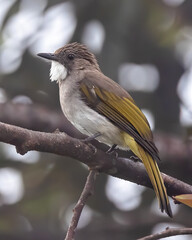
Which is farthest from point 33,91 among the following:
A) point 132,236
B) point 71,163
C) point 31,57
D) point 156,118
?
point 132,236

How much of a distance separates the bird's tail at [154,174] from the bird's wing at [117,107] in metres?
0.04

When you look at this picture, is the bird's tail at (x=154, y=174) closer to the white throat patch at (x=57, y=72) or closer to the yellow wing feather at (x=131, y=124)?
the yellow wing feather at (x=131, y=124)

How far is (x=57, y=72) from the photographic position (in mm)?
5094

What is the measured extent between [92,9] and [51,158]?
5.09 ft

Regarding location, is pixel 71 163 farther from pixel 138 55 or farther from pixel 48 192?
pixel 138 55

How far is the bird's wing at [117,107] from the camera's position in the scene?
13.8 ft

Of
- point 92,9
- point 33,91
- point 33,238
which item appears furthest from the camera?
point 33,91

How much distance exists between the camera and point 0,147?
5988 millimetres

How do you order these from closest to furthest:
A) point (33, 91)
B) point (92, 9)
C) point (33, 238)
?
point (33, 238) → point (92, 9) → point (33, 91)

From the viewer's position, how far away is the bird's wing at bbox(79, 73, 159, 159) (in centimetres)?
420

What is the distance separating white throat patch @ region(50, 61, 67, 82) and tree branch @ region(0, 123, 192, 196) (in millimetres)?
1340

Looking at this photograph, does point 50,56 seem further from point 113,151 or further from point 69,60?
point 113,151

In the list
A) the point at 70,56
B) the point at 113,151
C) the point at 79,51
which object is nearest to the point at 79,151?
the point at 113,151

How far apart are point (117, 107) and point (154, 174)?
3.05 feet
